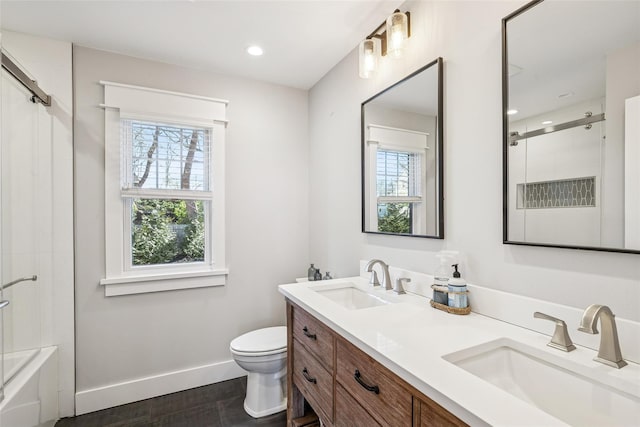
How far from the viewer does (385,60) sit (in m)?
1.85

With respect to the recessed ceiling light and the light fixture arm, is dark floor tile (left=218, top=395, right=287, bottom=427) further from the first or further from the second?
the recessed ceiling light

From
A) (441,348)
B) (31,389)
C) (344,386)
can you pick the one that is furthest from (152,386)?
(441,348)

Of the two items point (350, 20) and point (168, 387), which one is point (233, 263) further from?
point (350, 20)

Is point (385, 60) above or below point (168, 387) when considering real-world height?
above

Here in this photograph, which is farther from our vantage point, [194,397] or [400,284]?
[194,397]

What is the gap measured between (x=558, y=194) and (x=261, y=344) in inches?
71.3

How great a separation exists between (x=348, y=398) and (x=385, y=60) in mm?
A: 1780

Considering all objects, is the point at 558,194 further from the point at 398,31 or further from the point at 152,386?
the point at 152,386

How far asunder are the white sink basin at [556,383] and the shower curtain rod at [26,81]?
93.8 inches

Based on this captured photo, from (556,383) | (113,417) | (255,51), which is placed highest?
(255,51)

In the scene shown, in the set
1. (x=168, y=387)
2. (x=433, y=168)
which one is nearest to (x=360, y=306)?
(x=433, y=168)

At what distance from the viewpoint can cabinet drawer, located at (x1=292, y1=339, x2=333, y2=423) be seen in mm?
1291

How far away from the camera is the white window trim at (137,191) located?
2.16 m

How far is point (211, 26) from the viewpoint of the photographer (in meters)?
1.89
